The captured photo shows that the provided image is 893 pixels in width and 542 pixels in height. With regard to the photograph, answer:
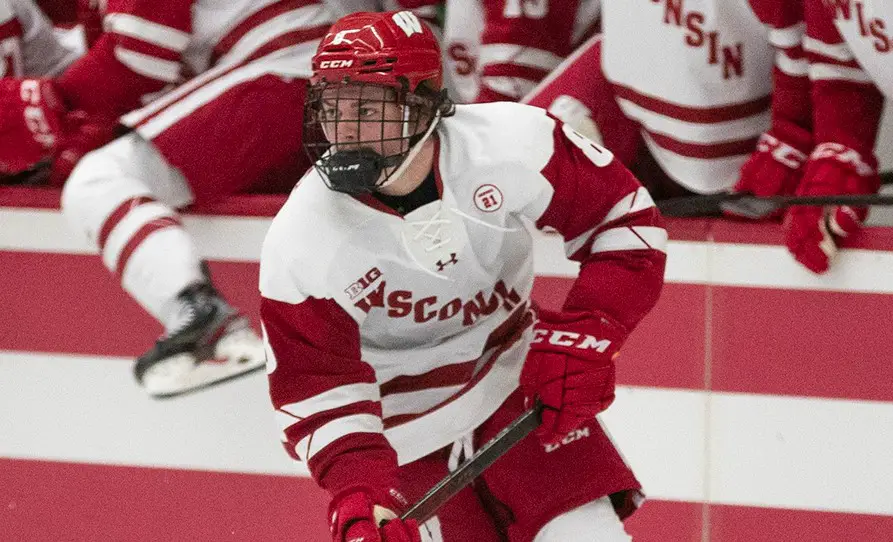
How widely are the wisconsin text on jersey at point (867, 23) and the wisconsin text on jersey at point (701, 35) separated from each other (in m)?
0.23

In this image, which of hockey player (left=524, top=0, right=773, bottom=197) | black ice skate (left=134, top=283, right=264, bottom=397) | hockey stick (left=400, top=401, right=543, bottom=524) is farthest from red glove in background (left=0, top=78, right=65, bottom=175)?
hockey stick (left=400, top=401, right=543, bottom=524)

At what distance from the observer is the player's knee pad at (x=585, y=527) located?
181 cm

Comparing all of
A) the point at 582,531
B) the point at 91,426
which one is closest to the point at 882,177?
the point at 582,531

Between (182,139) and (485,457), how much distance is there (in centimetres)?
104

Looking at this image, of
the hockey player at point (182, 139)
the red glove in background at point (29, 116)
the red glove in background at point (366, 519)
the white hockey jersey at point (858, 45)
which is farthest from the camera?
the red glove in background at point (29, 116)

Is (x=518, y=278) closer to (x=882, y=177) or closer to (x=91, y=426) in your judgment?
(x=882, y=177)

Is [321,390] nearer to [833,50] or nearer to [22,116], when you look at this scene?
[833,50]

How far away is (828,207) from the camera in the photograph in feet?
7.30

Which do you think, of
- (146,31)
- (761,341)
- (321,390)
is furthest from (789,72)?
(146,31)

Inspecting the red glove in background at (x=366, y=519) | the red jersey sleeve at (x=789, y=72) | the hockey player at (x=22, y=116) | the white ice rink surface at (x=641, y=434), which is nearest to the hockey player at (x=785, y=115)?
the red jersey sleeve at (x=789, y=72)

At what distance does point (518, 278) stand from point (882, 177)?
795mm

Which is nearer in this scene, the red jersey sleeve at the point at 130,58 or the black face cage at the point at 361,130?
the black face cage at the point at 361,130

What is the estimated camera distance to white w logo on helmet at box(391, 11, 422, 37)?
1740 mm

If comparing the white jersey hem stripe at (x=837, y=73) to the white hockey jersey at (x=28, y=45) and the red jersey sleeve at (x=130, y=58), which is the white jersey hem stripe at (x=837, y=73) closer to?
the red jersey sleeve at (x=130, y=58)
